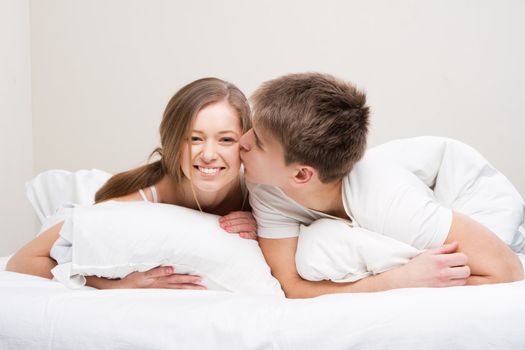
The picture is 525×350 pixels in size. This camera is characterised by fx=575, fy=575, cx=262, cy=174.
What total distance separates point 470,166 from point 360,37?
1.10 metres

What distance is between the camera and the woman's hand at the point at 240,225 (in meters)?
1.46

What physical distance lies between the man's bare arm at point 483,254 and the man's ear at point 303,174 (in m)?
0.34

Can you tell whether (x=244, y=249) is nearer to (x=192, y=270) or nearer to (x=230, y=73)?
(x=192, y=270)

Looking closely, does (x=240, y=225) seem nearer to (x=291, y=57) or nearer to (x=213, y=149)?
(x=213, y=149)

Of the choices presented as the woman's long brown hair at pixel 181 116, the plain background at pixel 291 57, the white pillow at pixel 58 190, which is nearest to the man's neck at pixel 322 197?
the woman's long brown hair at pixel 181 116

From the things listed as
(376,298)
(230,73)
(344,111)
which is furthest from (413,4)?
(376,298)

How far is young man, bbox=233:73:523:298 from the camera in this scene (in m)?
1.23

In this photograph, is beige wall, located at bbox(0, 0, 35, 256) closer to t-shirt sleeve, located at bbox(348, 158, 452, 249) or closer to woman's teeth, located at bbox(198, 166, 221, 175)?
woman's teeth, located at bbox(198, 166, 221, 175)

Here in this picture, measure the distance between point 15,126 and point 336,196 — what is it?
1777mm

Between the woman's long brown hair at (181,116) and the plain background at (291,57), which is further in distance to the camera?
the plain background at (291,57)

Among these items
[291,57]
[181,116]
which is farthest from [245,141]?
[291,57]

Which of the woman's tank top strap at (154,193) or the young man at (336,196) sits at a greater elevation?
the young man at (336,196)

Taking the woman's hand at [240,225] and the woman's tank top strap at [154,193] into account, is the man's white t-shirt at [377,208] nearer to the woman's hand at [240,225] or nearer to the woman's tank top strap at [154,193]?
the woman's hand at [240,225]

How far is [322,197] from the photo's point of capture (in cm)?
145
